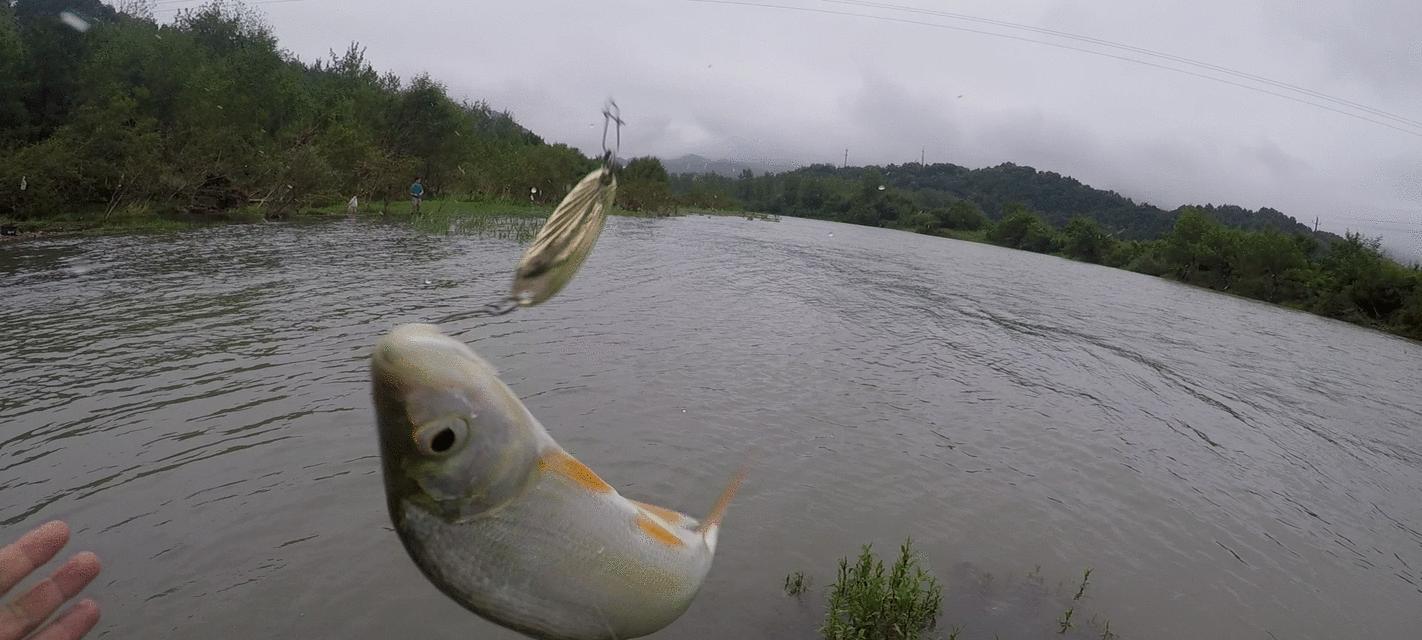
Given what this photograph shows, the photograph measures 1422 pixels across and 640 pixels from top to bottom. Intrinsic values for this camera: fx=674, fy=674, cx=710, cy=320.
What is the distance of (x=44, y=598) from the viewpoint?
2527 millimetres

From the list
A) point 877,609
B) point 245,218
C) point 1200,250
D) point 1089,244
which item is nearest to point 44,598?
point 877,609

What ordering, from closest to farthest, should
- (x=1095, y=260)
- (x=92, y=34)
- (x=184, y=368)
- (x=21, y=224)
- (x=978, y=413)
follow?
(x=184, y=368) → (x=978, y=413) → (x=21, y=224) → (x=92, y=34) → (x=1095, y=260)

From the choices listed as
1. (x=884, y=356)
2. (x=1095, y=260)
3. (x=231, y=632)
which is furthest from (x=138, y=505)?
(x=1095, y=260)

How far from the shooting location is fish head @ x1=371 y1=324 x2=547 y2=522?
1281mm

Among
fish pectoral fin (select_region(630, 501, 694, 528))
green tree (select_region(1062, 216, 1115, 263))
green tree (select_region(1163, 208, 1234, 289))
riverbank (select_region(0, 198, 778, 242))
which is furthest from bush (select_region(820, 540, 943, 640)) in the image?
green tree (select_region(1062, 216, 1115, 263))

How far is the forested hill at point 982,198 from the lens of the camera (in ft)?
463

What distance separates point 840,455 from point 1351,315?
172 feet

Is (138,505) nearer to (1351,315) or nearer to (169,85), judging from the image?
(169,85)

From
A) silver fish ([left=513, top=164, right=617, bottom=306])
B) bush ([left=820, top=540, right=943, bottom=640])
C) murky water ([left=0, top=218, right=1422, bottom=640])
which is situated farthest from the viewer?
murky water ([left=0, top=218, right=1422, bottom=640])

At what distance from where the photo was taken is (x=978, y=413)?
38.6 feet

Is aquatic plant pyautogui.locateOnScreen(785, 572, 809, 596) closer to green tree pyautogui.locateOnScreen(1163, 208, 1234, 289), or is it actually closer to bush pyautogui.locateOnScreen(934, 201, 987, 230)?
green tree pyautogui.locateOnScreen(1163, 208, 1234, 289)

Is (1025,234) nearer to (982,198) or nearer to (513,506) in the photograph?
(982,198)

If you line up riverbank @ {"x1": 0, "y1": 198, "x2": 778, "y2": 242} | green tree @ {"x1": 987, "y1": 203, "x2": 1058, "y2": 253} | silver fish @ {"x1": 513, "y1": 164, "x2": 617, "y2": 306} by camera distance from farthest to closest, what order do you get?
green tree @ {"x1": 987, "y1": 203, "x2": 1058, "y2": 253} → riverbank @ {"x1": 0, "y1": 198, "x2": 778, "y2": 242} → silver fish @ {"x1": 513, "y1": 164, "x2": 617, "y2": 306}

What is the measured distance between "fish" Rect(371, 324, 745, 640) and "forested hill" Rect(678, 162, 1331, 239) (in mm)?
125810
